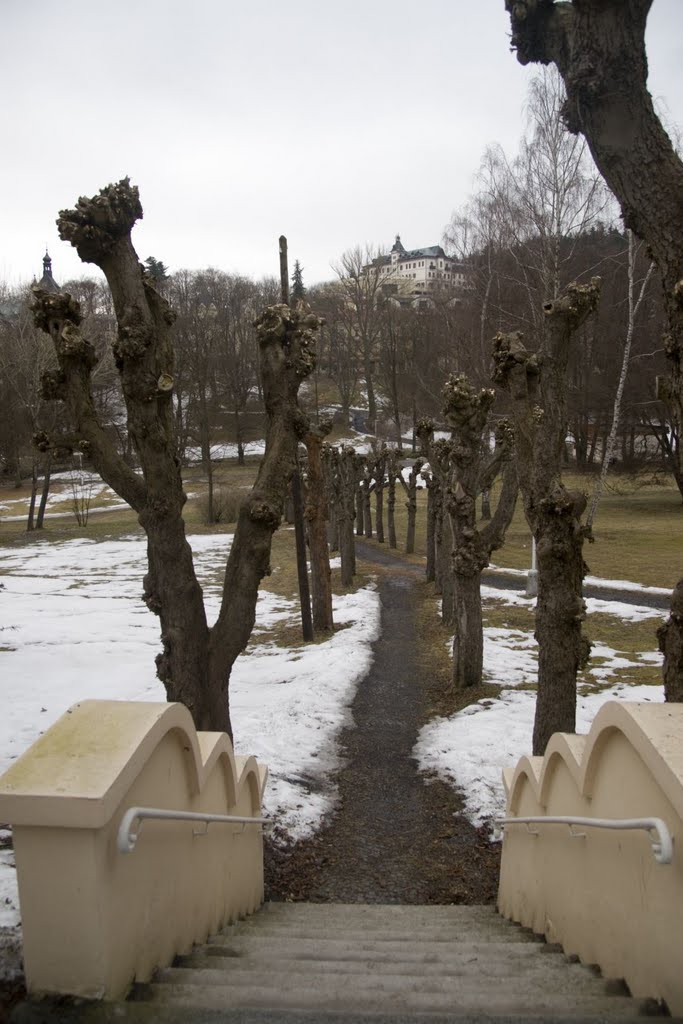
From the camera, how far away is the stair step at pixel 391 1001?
7.05ft

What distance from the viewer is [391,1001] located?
2.27 metres

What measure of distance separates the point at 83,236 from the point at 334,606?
1354cm

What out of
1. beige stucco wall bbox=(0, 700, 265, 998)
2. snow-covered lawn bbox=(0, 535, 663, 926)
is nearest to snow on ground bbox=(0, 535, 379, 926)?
snow-covered lawn bbox=(0, 535, 663, 926)

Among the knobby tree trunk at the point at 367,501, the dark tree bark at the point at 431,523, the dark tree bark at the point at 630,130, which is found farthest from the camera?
the knobby tree trunk at the point at 367,501

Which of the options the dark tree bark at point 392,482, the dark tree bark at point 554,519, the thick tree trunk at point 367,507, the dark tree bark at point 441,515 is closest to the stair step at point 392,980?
the dark tree bark at point 554,519

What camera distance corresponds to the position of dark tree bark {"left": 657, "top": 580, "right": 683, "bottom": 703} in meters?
4.93

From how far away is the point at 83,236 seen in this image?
529cm

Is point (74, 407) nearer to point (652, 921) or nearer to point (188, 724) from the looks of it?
point (188, 724)

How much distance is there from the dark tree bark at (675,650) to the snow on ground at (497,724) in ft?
8.56

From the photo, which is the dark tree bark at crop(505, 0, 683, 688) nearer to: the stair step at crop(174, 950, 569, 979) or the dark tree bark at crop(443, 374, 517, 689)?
the stair step at crop(174, 950, 569, 979)

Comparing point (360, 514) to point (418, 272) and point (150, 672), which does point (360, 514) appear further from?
point (418, 272)

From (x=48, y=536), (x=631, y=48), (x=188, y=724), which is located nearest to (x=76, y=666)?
(x=188, y=724)

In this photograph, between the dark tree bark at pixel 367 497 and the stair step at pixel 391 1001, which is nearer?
the stair step at pixel 391 1001

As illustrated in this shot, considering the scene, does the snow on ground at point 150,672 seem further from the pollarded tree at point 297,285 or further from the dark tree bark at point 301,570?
the pollarded tree at point 297,285
